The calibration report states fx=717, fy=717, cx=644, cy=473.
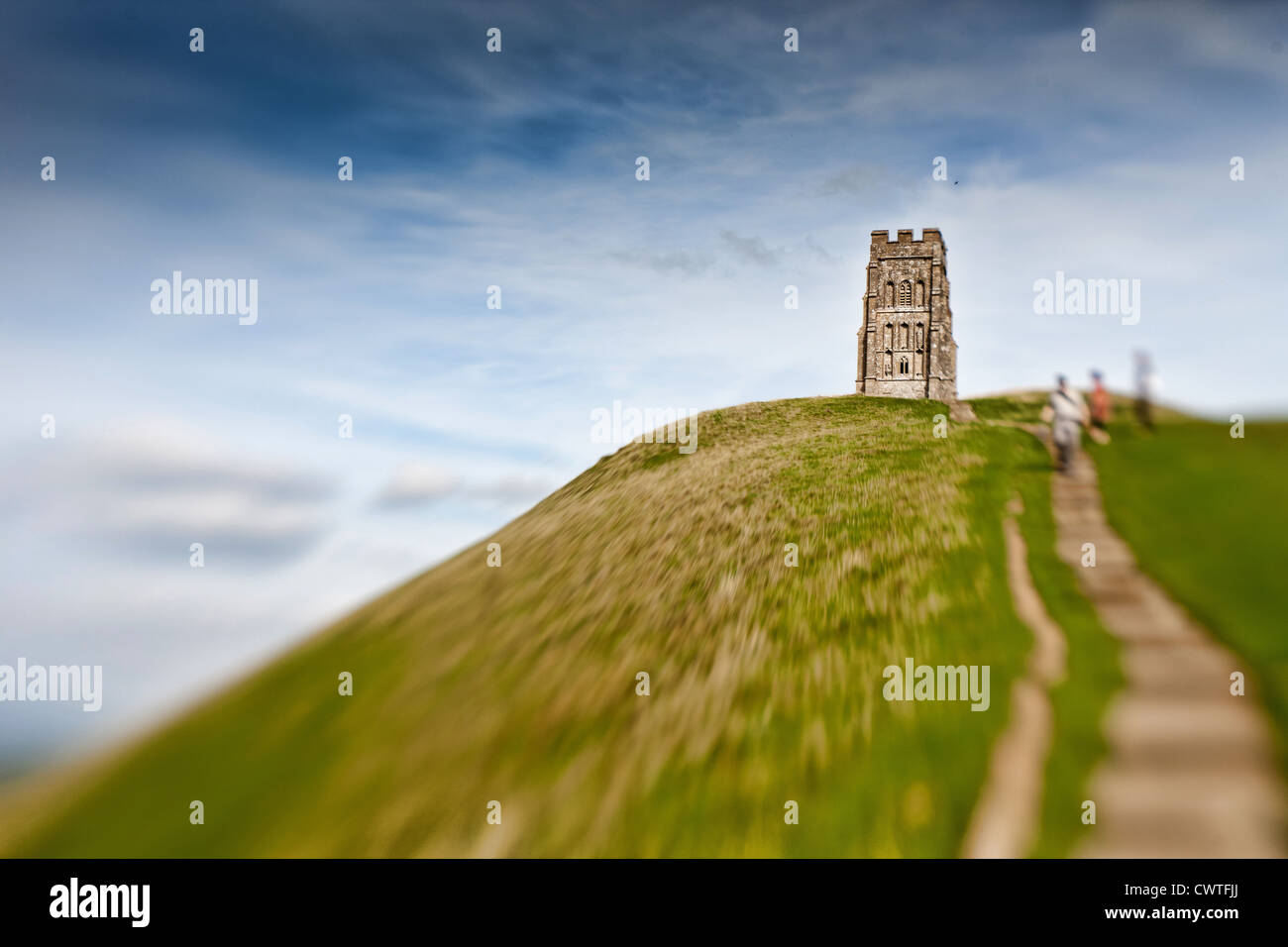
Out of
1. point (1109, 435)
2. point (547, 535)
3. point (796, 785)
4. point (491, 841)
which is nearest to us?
point (796, 785)

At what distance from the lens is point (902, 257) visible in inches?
3371

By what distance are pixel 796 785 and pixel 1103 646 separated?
18.7 ft

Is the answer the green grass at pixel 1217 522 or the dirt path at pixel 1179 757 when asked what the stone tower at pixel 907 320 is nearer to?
the green grass at pixel 1217 522

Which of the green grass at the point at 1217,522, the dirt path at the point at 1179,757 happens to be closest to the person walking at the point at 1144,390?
the green grass at the point at 1217,522

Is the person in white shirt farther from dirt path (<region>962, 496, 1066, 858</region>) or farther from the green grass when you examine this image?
dirt path (<region>962, 496, 1066, 858</region>)

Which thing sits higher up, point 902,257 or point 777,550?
point 902,257

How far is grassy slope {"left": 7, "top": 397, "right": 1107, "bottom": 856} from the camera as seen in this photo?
37.4 feet

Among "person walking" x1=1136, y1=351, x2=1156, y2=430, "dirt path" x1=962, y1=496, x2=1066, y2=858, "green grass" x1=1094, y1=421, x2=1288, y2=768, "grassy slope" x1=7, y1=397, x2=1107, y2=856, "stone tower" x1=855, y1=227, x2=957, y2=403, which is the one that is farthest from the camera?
"stone tower" x1=855, y1=227, x2=957, y2=403

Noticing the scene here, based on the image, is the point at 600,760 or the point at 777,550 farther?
the point at 777,550

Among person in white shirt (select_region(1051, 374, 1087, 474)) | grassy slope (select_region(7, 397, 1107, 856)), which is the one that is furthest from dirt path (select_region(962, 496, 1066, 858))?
person in white shirt (select_region(1051, 374, 1087, 474))

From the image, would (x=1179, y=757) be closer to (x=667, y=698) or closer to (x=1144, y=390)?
(x=667, y=698)

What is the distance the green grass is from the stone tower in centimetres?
6732
